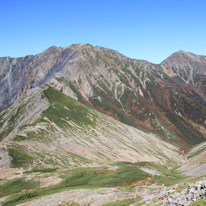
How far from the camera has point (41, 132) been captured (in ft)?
412

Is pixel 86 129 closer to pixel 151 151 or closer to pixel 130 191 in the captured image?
pixel 151 151

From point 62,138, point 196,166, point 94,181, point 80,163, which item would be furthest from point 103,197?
point 62,138

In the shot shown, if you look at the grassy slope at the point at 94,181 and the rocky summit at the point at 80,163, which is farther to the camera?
Answer: the grassy slope at the point at 94,181

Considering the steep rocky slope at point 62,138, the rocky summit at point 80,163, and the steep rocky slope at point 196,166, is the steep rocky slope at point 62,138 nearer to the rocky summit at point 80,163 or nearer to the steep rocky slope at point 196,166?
the rocky summit at point 80,163

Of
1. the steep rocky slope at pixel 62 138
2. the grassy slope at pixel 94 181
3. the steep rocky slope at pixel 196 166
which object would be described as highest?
the steep rocky slope at pixel 62 138

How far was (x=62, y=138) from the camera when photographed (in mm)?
129000

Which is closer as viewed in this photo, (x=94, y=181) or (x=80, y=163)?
(x=94, y=181)

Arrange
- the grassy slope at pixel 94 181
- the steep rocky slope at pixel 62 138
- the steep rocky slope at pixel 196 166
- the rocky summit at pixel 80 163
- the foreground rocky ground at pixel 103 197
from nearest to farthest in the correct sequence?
the foreground rocky ground at pixel 103 197 → the rocky summit at pixel 80 163 → the grassy slope at pixel 94 181 → the steep rocky slope at pixel 196 166 → the steep rocky slope at pixel 62 138

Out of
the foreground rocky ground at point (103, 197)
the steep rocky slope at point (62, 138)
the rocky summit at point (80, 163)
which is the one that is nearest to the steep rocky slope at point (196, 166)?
the rocky summit at point (80, 163)

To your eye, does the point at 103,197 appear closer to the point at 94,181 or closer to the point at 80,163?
the point at 94,181

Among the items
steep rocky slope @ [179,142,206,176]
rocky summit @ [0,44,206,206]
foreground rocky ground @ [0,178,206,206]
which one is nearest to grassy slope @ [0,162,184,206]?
rocky summit @ [0,44,206,206]

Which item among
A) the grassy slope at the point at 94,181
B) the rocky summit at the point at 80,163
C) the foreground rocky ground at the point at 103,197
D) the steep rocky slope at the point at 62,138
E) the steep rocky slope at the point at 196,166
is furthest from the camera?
the steep rocky slope at the point at 62,138

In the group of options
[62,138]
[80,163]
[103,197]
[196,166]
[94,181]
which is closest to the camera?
[103,197]

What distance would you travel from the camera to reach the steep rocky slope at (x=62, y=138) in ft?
337
